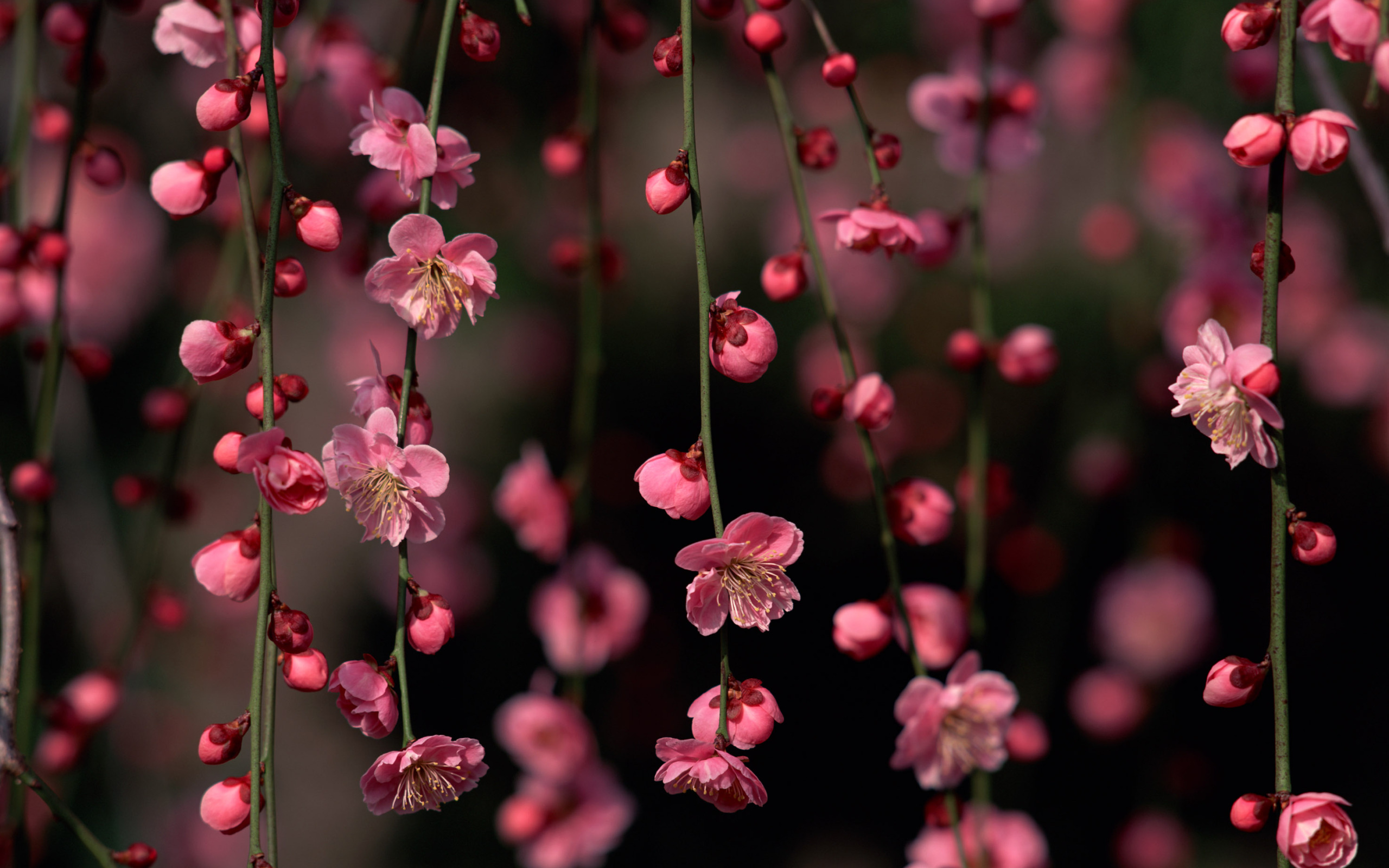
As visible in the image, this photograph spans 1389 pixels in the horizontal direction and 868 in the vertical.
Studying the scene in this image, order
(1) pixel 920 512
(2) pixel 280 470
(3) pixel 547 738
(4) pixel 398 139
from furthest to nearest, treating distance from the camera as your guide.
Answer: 1. (3) pixel 547 738
2. (1) pixel 920 512
3. (4) pixel 398 139
4. (2) pixel 280 470

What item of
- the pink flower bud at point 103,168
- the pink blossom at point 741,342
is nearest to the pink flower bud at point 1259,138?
the pink blossom at point 741,342

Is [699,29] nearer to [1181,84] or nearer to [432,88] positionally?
[1181,84]

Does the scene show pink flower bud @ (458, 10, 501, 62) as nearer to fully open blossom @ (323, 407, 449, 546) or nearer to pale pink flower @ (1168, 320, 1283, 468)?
fully open blossom @ (323, 407, 449, 546)

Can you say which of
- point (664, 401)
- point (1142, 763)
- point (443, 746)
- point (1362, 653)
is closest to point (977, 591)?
point (443, 746)

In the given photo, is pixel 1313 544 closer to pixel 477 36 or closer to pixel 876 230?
pixel 876 230

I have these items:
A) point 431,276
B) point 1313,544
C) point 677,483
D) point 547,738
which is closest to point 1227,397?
point 1313,544

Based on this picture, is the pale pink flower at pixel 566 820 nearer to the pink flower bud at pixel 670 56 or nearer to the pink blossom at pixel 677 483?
the pink blossom at pixel 677 483

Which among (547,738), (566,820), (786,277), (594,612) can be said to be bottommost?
(566,820)

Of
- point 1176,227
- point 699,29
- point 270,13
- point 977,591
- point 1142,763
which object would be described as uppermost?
point 699,29
